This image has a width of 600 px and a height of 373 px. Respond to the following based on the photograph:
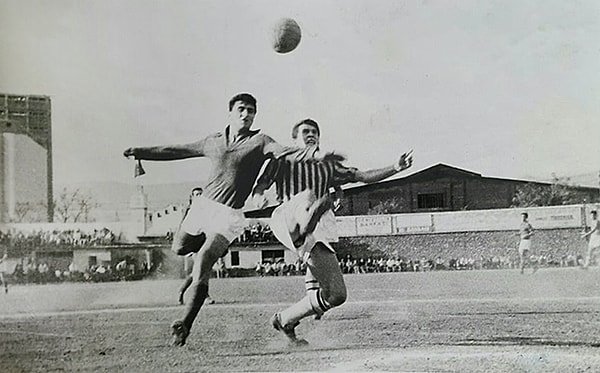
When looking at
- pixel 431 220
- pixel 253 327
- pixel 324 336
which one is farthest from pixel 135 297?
pixel 431 220

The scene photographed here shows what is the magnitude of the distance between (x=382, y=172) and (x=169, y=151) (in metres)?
0.91

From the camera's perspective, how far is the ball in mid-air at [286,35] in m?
3.40

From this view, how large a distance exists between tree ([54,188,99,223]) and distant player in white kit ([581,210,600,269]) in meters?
2.05

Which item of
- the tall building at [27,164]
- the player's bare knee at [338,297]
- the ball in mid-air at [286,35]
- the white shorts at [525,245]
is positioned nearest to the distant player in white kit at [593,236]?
the white shorts at [525,245]

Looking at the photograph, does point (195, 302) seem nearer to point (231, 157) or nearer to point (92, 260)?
A: point (92, 260)

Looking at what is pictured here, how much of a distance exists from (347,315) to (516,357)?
2.33ft

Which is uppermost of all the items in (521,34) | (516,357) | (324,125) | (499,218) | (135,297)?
(521,34)

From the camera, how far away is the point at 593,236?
332 cm

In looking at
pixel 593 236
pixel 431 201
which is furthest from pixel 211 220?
pixel 593 236

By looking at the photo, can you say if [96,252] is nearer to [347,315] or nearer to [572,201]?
[347,315]

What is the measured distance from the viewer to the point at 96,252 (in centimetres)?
345

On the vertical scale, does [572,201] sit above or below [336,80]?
below

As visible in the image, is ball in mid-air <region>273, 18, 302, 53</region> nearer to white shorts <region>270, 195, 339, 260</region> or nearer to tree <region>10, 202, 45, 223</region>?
white shorts <region>270, 195, 339, 260</region>

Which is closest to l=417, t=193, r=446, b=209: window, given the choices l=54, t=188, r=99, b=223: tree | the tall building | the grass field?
the grass field
